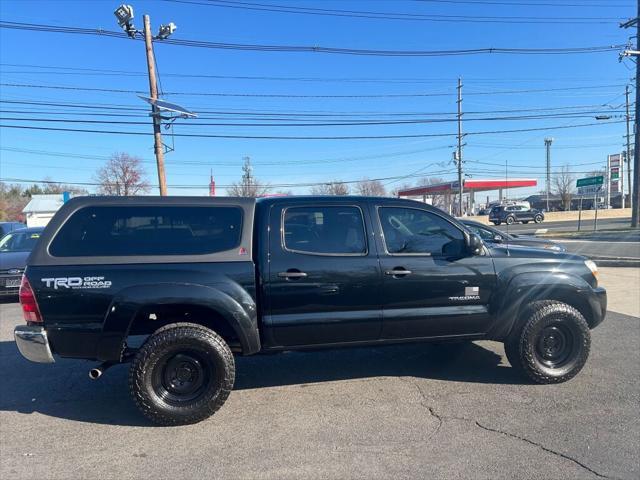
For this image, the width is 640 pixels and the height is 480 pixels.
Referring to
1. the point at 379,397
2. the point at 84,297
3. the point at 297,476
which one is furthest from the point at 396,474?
the point at 84,297

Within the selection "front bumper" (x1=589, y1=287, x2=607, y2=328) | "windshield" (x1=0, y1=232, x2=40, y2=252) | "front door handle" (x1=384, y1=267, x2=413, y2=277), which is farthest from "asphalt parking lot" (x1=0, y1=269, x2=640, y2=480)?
"windshield" (x1=0, y1=232, x2=40, y2=252)

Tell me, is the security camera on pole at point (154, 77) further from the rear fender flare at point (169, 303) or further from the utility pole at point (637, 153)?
the utility pole at point (637, 153)

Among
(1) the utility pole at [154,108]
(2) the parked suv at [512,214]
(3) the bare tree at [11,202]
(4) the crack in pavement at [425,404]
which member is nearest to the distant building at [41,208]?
(3) the bare tree at [11,202]

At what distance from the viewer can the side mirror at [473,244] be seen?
4098mm

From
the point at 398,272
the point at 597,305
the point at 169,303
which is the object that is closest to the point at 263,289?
the point at 169,303

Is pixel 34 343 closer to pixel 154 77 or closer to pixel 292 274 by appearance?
pixel 292 274

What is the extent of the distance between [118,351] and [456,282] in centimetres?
300

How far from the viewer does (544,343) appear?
4406 mm

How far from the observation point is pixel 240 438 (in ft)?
11.2

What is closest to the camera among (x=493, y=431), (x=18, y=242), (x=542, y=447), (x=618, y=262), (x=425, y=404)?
(x=542, y=447)

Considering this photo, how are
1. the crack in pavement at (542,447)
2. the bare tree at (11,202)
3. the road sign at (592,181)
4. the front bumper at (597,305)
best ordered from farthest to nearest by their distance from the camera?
the bare tree at (11,202) → the road sign at (592,181) → the front bumper at (597,305) → the crack in pavement at (542,447)

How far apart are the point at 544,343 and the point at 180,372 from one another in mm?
3467

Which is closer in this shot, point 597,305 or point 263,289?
point 263,289

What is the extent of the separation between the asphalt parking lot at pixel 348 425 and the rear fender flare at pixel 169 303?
70 cm
